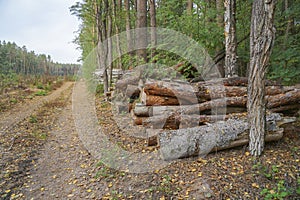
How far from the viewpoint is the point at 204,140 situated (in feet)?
10.3

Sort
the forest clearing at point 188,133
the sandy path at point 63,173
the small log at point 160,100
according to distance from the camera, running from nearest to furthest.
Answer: the forest clearing at point 188,133 → the sandy path at point 63,173 → the small log at point 160,100

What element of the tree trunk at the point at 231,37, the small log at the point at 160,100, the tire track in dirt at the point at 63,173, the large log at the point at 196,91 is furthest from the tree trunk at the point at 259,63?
the tire track in dirt at the point at 63,173

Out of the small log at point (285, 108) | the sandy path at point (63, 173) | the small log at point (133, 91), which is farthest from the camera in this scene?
the small log at point (133, 91)

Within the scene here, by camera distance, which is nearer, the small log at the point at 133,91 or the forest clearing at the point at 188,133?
the forest clearing at the point at 188,133

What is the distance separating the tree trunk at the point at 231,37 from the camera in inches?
187

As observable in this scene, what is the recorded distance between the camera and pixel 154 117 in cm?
401

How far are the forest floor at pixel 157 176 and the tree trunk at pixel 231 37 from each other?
1.88 meters

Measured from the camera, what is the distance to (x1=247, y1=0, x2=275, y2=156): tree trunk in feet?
8.36

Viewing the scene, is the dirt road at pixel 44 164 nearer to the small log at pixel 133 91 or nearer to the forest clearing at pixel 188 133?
the forest clearing at pixel 188 133

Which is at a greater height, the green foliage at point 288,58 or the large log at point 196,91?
the green foliage at point 288,58

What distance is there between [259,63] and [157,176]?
225 cm

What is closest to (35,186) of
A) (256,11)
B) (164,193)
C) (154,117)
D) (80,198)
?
(80,198)

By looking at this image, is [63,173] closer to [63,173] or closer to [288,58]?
[63,173]

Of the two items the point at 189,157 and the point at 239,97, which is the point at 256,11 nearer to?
the point at 239,97
